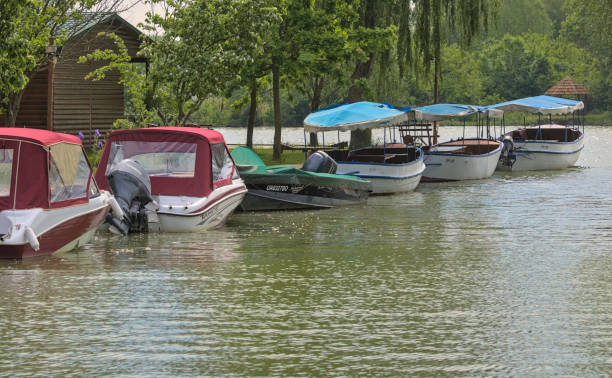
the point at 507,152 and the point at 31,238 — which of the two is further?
the point at 507,152

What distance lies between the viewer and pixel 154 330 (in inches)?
400

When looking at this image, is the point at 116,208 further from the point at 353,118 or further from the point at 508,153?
the point at 508,153

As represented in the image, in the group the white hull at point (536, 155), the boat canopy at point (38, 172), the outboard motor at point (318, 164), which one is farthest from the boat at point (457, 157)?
the boat canopy at point (38, 172)

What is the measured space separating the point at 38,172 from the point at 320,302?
5507mm

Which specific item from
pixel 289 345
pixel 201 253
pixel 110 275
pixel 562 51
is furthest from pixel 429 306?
pixel 562 51

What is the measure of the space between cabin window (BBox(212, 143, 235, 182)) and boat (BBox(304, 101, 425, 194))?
26.9ft

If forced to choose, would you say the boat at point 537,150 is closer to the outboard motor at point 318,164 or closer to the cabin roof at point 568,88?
the outboard motor at point 318,164

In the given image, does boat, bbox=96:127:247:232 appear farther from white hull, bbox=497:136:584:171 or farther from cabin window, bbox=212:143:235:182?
white hull, bbox=497:136:584:171

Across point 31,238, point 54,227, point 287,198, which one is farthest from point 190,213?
point 287,198

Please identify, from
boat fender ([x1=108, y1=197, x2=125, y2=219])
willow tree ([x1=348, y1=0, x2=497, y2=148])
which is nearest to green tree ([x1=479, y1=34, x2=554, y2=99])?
willow tree ([x1=348, y1=0, x2=497, y2=148])

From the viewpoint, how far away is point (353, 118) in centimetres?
3095

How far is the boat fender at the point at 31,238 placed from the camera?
46.9 feet

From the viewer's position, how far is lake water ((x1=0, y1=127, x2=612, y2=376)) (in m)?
8.98

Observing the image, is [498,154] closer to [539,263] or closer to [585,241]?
[585,241]
